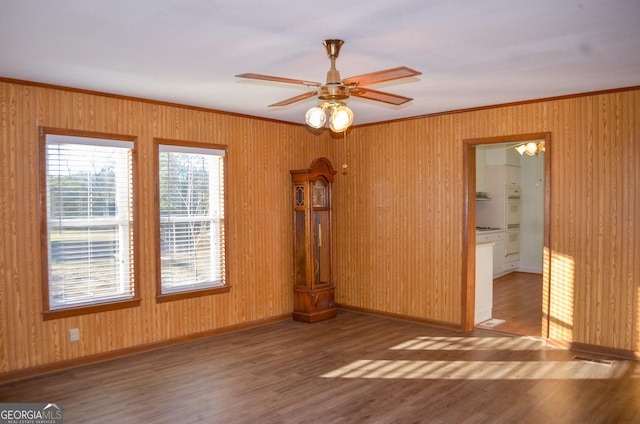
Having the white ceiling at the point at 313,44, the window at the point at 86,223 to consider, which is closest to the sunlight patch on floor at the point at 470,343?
the white ceiling at the point at 313,44

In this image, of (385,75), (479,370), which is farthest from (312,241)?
(385,75)

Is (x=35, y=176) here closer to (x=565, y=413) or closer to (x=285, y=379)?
(x=285, y=379)

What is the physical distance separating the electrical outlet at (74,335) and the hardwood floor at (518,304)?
14.0ft

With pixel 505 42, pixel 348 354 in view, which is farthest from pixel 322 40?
pixel 348 354

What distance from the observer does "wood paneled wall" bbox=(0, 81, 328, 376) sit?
4004mm

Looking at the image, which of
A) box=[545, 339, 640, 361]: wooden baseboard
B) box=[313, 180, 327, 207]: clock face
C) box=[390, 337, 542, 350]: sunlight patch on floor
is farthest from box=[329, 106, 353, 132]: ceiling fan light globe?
box=[545, 339, 640, 361]: wooden baseboard

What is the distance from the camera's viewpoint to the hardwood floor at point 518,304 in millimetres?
5523

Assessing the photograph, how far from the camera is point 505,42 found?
123 inches

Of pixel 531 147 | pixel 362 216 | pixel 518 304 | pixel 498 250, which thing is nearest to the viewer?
pixel 362 216

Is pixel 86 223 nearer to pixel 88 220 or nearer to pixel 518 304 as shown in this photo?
pixel 88 220

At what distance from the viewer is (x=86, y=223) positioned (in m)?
4.40

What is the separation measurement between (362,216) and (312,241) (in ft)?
2.87

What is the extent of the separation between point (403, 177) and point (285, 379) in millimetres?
3022

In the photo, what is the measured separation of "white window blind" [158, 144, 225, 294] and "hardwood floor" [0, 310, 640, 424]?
741mm
